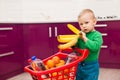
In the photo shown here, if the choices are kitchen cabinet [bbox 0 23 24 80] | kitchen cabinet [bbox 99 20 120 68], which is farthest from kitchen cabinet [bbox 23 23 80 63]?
kitchen cabinet [bbox 99 20 120 68]

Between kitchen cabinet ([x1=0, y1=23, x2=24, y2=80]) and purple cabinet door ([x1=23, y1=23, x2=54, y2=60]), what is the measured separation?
0.12 metres

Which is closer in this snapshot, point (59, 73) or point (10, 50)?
point (59, 73)

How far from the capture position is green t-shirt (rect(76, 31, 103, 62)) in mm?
1037

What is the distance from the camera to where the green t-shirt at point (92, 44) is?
1037mm

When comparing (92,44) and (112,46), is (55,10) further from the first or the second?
(92,44)

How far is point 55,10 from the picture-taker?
3.16m

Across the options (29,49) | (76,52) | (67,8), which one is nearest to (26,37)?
(29,49)

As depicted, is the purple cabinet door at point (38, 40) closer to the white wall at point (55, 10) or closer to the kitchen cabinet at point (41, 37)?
the kitchen cabinet at point (41, 37)

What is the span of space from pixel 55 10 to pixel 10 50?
875 millimetres

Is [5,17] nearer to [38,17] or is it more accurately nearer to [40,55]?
[38,17]

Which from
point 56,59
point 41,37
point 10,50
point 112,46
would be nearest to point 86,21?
point 56,59

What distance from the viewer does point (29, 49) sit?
3.13 metres

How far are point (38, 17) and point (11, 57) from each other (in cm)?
74

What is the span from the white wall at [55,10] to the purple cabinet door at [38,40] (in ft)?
0.33
